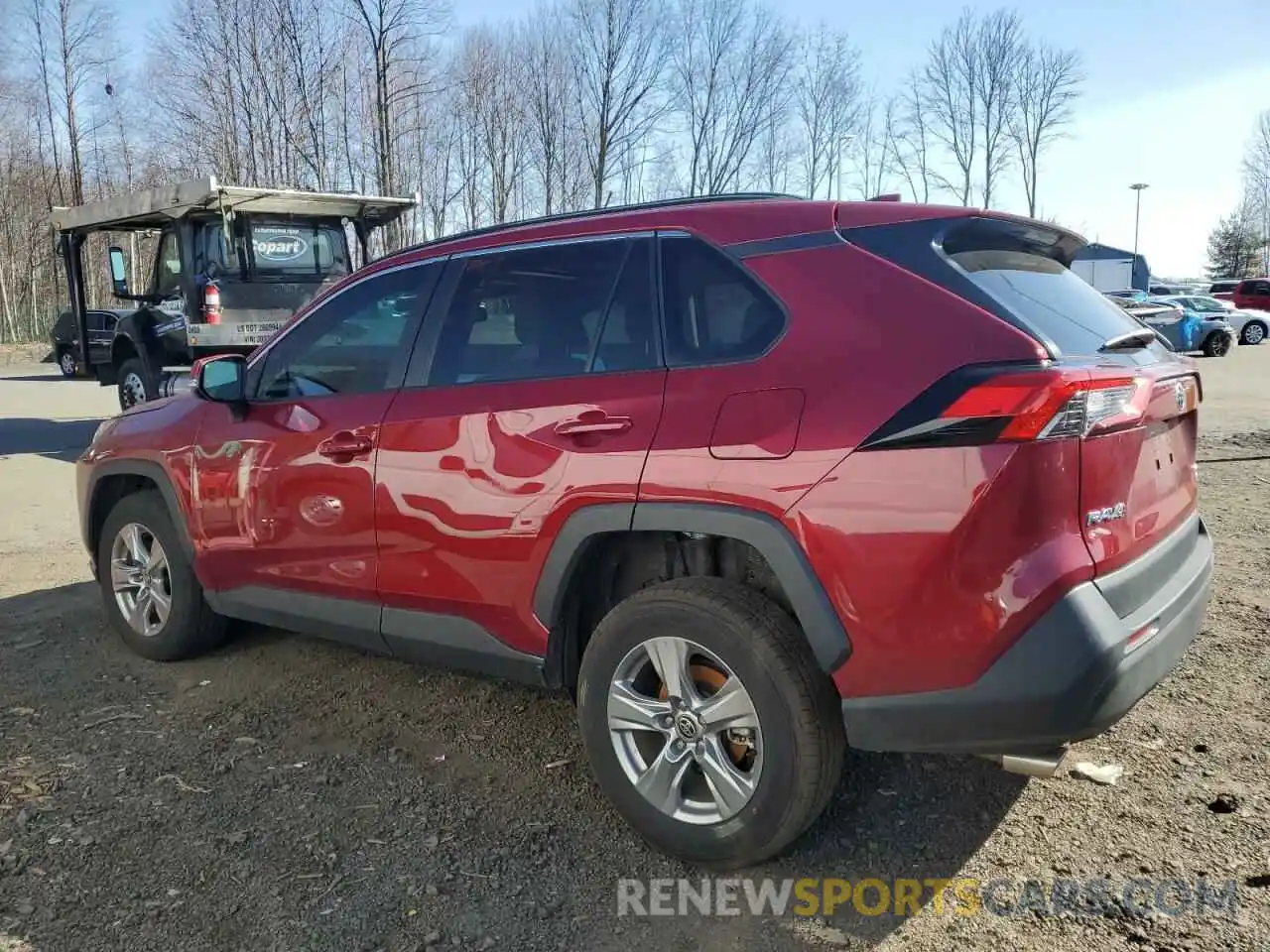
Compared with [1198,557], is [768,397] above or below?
above

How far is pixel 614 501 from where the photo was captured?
109 inches

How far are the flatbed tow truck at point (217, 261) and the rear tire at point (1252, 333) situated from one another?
87.2 ft

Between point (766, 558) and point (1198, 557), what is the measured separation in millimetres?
1419

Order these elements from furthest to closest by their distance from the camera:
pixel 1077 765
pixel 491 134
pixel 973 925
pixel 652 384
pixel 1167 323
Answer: pixel 491 134, pixel 1167 323, pixel 1077 765, pixel 652 384, pixel 973 925

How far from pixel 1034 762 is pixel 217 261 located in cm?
1107

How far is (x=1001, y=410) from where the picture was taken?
2244 mm

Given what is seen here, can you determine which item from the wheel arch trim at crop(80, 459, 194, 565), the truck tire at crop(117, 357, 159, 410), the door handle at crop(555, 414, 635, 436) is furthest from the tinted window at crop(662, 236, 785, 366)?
the truck tire at crop(117, 357, 159, 410)

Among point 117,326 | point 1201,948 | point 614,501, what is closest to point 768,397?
point 614,501

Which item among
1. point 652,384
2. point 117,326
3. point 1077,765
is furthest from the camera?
point 117,326

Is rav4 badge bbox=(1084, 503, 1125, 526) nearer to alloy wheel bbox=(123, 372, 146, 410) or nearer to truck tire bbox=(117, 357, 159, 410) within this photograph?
truck tire bbox=(117, 357, 159, 410)

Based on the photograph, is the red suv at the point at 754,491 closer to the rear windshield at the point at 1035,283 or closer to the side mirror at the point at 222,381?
the rear windshield at the point at 1035,283

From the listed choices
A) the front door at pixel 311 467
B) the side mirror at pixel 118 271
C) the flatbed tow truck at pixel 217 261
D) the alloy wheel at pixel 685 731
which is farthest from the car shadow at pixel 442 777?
the side mirror at pixel 118 271

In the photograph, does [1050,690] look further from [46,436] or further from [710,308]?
[46,436]

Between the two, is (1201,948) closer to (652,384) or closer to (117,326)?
(652,384)
